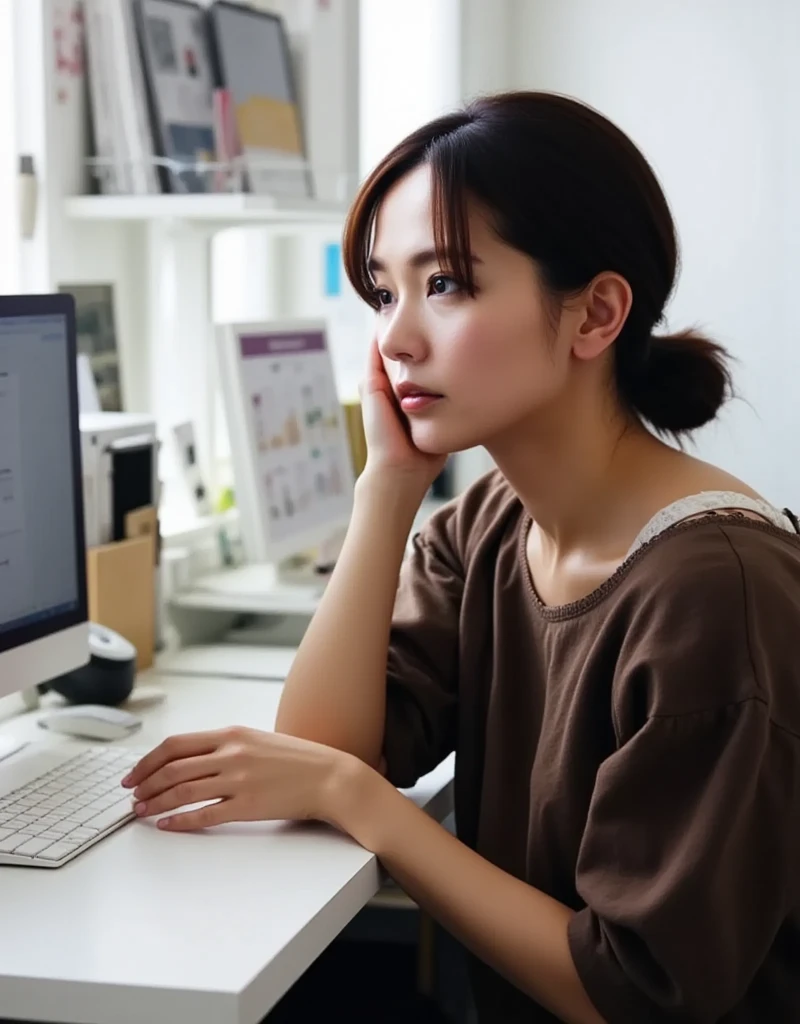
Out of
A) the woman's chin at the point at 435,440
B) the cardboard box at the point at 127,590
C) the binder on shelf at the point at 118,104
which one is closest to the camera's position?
the woman's chin at the point at 435,440

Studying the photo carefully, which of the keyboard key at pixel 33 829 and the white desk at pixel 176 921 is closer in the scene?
the white desk at pixel 176 921

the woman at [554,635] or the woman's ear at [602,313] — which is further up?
the woman's ear at [602,313]

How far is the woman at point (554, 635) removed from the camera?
1113 mm

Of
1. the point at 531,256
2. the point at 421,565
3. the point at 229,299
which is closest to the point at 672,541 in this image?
the point at 531,256

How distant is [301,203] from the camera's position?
2.26 meters

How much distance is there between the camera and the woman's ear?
128 cm

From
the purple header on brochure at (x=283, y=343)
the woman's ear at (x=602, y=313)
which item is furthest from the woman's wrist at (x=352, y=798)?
the purple header on brochure at (x=283, y=343)

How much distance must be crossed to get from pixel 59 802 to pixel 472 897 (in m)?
0.36

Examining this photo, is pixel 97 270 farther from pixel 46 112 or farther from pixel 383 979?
pixel 383 979

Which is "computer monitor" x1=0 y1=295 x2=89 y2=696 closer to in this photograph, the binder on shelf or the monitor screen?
the monitor screen

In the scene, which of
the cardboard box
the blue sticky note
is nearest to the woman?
the cardboard box

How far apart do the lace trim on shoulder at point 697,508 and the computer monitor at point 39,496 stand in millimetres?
547

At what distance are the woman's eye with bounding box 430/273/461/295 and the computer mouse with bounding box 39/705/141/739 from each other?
598 millimetres

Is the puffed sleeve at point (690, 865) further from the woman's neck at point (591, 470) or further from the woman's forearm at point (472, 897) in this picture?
the woman's neck at point (591, 470)
